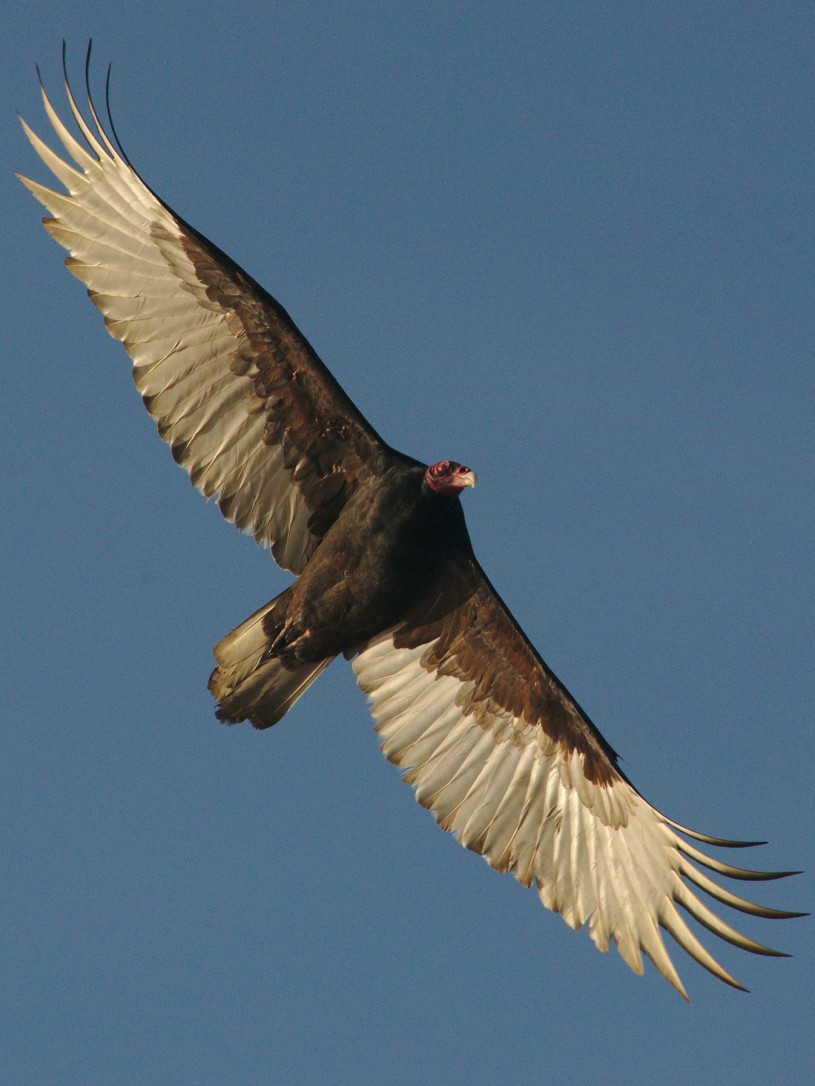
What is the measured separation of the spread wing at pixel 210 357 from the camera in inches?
309

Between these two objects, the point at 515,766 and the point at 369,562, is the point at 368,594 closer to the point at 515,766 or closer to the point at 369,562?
the point at 369,562

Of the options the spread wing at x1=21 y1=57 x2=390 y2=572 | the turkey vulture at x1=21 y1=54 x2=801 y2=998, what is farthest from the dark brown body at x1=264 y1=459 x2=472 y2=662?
the spread wing at x1=21 y1=57 x2=390 y2=572

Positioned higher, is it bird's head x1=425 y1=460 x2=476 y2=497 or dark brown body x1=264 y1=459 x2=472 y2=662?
bird's head x1=425 y1=460 x2=476 y2=497

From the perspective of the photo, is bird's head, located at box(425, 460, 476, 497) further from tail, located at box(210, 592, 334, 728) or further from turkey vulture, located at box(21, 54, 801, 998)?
tail, located at box(210, 592, 334, 728)

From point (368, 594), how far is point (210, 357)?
1.42m

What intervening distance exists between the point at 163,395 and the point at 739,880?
3.68 metres

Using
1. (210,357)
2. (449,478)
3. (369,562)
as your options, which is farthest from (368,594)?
(210,357)

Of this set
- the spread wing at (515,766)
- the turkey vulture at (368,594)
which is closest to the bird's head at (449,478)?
the turkey vulture at (368,594)

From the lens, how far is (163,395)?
8.01m

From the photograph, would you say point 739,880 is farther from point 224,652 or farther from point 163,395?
point 163,395

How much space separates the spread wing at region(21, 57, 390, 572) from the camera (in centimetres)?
784

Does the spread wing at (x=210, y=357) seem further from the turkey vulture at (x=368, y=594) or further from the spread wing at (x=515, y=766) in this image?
the spread wing at (x=515, y=766)

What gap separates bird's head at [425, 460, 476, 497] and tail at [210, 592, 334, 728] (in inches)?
38.4

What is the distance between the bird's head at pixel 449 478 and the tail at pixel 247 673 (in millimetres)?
975
